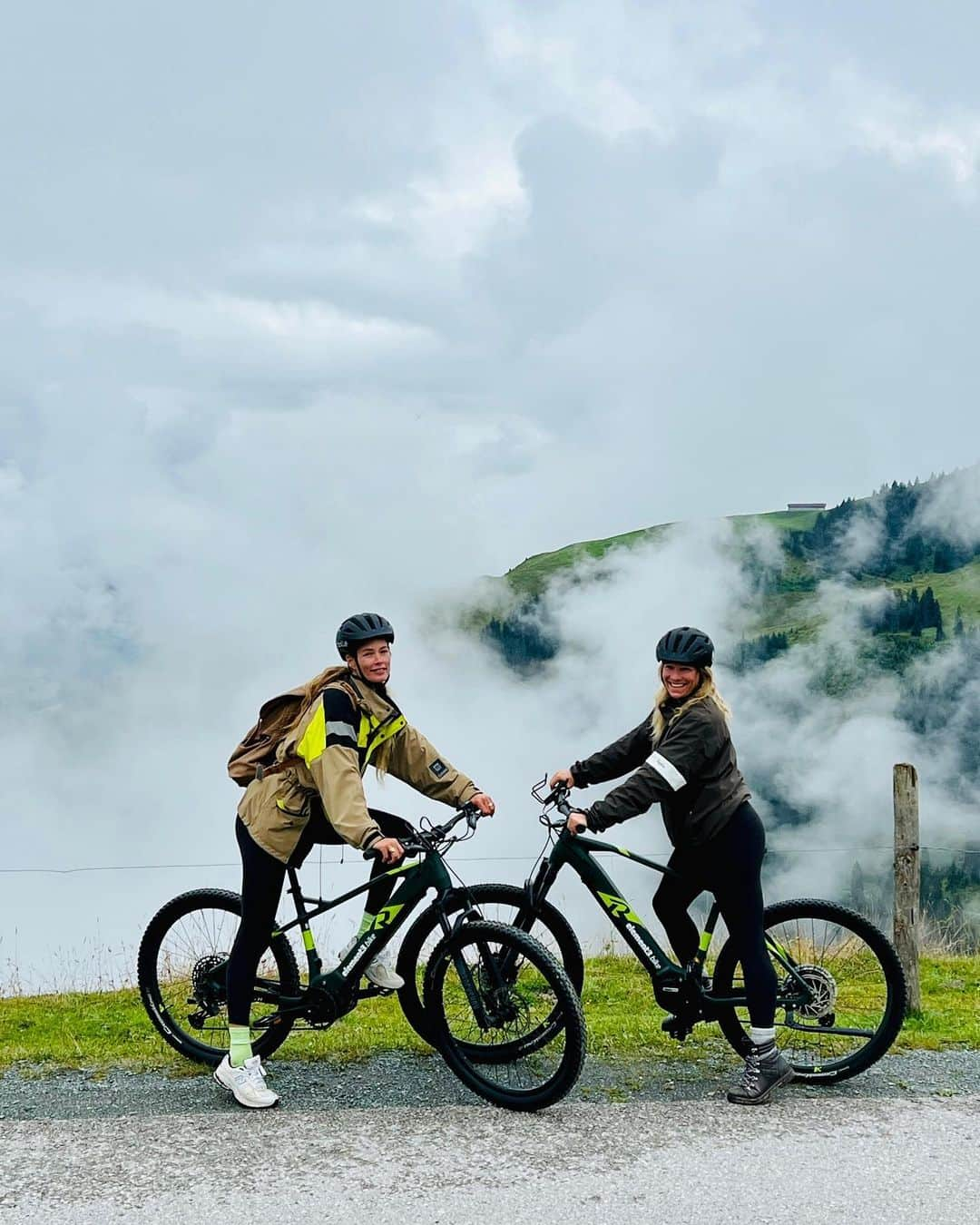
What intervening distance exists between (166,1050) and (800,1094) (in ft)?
11.7

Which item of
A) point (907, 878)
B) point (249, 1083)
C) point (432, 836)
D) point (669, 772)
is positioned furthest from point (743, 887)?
point (907, 878)

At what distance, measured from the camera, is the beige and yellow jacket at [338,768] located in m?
5.92

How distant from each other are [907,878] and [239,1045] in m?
4.87

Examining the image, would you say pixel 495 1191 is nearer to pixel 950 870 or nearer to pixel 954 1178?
pixel 954 1178

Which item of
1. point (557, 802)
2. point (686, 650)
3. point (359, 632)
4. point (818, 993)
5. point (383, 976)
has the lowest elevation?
point (818, 993)

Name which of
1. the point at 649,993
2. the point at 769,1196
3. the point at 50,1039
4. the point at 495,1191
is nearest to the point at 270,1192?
the point at 495,1191

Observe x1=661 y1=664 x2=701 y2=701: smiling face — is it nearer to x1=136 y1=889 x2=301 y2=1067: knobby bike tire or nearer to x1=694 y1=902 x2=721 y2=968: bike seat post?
x1=694 y1=902 x2=721 y2=968: bike seat post

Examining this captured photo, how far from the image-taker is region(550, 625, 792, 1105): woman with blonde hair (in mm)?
6027

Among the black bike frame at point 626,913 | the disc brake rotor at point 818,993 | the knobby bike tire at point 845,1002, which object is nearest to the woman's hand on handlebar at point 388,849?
the black bike frame at point 626,913

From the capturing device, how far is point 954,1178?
4.94m

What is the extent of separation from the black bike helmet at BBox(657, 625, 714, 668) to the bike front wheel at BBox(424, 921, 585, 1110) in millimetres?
1606

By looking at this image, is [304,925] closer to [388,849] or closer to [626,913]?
[388,849]

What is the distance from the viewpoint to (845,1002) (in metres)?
6.36

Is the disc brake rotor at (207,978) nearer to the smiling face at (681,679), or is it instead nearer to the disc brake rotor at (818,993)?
the smiling face at (681,679)
